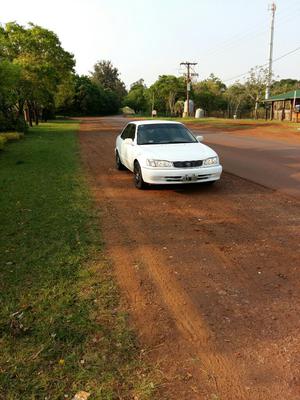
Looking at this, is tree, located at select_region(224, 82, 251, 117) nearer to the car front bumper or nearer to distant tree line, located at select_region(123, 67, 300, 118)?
distant tree line, located at select_region(123, 67, 300, 118)

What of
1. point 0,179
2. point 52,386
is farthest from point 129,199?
point 52,386

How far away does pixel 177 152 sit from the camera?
883cm

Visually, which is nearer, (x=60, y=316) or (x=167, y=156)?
(x=60, y=316)

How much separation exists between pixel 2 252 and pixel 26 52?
30799 mm

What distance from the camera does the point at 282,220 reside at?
665 centimetres

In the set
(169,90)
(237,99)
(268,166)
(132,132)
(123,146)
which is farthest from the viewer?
(169,90)

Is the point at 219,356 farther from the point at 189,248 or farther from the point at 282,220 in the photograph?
the point at 282,220

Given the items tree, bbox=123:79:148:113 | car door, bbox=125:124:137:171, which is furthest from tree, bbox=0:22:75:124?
tree, bbox=123:79:148:113

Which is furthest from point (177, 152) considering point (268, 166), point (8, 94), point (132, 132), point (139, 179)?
point (8, 94)

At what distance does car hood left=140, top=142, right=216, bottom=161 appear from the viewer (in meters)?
8.57

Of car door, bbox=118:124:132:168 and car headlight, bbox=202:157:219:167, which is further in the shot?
car door, bbox=118:124:132:168

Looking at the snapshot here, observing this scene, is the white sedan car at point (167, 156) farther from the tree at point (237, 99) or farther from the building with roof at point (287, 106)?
the tree at point (237, 99)

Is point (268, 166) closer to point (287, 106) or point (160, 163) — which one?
point (160, 163)

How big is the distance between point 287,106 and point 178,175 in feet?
162
